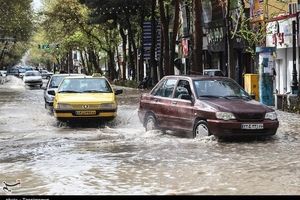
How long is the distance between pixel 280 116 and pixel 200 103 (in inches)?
261

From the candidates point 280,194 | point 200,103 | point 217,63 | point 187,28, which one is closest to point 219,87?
point 200,103

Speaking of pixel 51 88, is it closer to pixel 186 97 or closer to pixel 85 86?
pixel 85 86

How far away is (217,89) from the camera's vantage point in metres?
14.1

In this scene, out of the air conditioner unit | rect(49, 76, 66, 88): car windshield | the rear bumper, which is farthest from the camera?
the air conditioner unit

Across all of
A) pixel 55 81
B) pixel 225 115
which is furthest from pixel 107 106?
pixel 55 81

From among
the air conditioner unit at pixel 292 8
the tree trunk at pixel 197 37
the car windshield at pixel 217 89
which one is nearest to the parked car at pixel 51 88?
the tree trunk at pixel 197 37

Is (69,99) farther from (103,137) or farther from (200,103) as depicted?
(200,103)

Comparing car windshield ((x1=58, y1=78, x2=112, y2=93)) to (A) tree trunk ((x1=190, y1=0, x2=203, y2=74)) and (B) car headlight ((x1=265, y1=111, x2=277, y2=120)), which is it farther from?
(A) tree trunk ((x1=190, y1=0, x2=203, y2=74))

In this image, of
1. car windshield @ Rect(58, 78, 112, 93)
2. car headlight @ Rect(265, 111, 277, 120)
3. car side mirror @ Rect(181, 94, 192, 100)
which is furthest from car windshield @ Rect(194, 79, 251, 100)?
car windshield @ Rect(58, 78, 112, 93)

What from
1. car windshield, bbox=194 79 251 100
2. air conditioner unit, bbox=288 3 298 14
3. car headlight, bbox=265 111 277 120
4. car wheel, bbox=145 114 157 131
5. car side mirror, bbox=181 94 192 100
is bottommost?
car wheel, bbox=145 114 157 131

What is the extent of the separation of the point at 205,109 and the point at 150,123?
2.61 meters

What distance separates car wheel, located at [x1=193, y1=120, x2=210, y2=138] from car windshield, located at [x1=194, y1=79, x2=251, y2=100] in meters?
0.74

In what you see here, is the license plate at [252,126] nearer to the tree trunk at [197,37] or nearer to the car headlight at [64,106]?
the car headlight at [64,106]

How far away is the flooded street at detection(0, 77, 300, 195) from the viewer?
8.25 m
